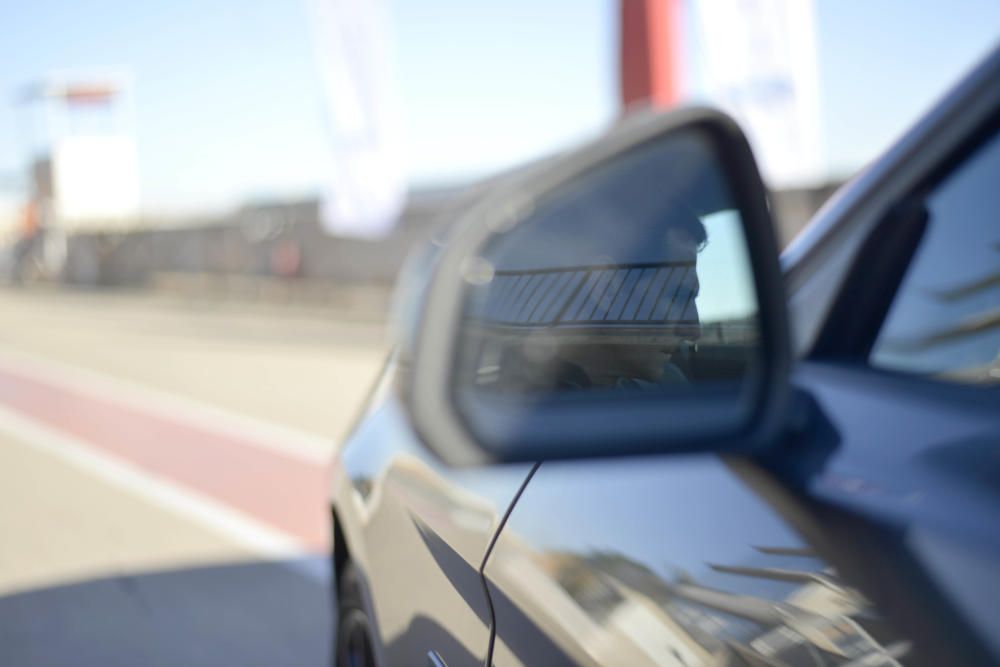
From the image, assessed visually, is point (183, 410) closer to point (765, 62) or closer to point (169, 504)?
point (169, 504)

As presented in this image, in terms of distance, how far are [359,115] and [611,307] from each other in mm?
18967

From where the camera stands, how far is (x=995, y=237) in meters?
1.57

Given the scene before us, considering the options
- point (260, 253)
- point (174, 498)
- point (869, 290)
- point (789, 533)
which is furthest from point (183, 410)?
point (260, 253)

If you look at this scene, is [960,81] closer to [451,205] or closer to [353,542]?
[451,205]

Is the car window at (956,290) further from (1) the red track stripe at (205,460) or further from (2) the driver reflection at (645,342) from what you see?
(1) the red track stripe at (205,460)

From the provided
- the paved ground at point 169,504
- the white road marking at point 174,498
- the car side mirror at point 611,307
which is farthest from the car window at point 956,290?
the white road marking at point 174,498

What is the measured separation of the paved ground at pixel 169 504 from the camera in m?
4.24

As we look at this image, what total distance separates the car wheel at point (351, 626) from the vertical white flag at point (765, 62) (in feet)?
34.9

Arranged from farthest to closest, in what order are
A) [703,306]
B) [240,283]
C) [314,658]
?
[240,283], [314,658], [703,306]

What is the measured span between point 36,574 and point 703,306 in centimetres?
469

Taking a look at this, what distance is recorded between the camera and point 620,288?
56.6 inches

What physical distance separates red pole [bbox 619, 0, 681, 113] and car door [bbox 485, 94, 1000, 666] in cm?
1195

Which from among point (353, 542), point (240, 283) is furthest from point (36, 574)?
point (240, 283)

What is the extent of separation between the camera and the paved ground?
424 cm
